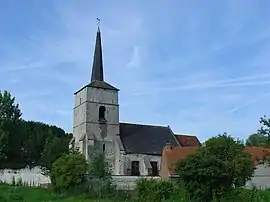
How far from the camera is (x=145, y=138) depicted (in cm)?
6650

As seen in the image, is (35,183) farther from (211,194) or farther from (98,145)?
(211,194)

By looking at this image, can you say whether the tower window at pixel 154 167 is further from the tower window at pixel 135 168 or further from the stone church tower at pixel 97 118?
the stone church tower at pixel 97 118

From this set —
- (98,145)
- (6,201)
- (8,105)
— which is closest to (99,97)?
(98,145)

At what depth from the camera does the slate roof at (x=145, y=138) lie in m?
63.7

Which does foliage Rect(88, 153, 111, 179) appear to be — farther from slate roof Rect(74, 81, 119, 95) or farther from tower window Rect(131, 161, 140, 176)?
slate roof Rect(74, 81, 119, 95)

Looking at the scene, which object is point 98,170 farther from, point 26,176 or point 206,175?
point 206,175

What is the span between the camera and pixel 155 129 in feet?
229

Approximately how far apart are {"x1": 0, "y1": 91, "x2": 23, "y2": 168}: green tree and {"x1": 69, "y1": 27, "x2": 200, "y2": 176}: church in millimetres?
9490

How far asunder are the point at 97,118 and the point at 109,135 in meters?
2.71

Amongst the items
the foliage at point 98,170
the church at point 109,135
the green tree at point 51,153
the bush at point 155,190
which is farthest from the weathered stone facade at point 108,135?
the bush at point 155,190

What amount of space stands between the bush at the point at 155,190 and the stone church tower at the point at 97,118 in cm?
2810

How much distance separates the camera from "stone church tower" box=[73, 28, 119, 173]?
2451 inches

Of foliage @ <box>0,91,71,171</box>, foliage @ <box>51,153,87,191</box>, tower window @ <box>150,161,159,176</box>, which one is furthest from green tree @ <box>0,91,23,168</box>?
foliage @ <box>51,153,87,191</box>

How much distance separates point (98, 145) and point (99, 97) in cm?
648
